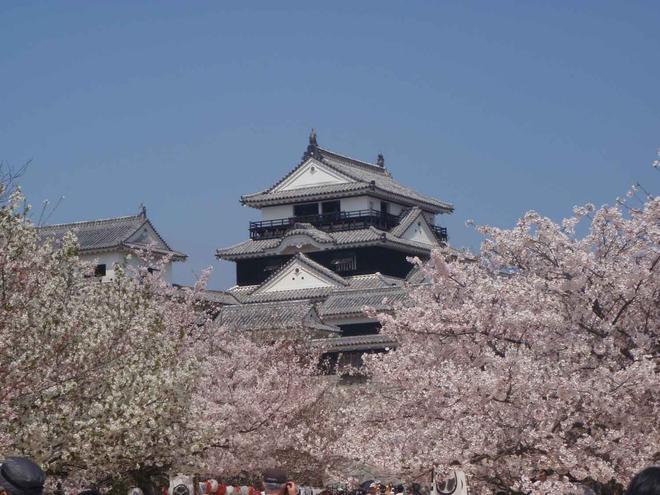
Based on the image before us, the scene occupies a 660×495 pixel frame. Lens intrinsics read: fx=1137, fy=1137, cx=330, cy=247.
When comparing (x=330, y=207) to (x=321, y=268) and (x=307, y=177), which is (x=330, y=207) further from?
(x=321, y=268)

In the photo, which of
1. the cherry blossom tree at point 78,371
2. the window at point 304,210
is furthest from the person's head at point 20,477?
the window at point 304,210

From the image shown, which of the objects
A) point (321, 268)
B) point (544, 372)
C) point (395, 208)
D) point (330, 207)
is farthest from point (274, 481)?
point (395, 208)

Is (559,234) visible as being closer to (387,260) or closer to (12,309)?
(12,309)

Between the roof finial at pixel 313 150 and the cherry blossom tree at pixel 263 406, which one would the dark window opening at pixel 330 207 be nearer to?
the roof finial at pixel 313 150

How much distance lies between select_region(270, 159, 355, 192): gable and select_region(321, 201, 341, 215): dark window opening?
3.84 feet

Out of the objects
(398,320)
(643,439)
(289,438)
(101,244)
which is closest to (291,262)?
(101,244)

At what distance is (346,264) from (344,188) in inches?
189

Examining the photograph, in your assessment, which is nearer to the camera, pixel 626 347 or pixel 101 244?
pixel 626 347

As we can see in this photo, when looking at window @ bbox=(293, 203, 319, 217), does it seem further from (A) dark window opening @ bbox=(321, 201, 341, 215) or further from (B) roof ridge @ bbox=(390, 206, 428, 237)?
(B) roof ridge @ bbox=(390, 206, 428, 237)

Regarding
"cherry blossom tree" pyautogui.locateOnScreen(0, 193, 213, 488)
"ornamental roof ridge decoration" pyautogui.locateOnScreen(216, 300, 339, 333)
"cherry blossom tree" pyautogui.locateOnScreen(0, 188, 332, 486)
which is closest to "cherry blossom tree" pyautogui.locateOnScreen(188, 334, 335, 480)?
"cherry blossom tree" pyautogui.locateOnScreen(0, 188, 332, 486)

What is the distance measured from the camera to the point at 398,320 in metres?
17.2

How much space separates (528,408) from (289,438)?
13.2m

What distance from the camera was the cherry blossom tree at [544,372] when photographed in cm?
1396

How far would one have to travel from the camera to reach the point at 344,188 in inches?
2434
